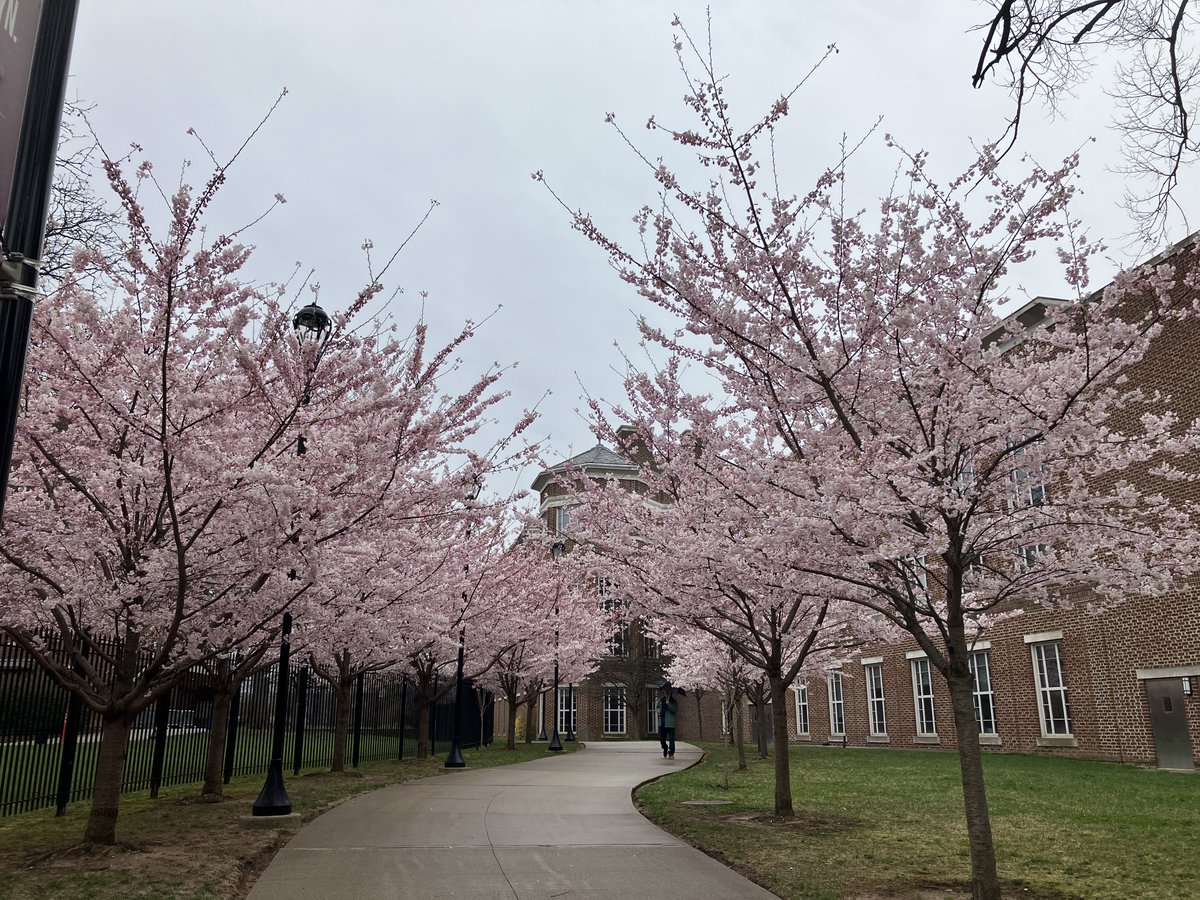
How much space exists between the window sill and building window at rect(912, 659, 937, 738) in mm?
5165

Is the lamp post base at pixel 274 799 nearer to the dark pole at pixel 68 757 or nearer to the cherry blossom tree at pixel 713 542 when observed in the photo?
the dark pole at pixel 68 757

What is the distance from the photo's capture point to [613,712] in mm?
48688

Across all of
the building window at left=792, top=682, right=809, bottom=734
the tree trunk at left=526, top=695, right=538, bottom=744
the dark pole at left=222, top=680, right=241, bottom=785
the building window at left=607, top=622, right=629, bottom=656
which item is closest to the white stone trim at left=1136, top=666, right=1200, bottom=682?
the building window at left=792, top=682, right=809, bottom=734

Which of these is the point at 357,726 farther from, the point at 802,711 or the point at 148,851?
the point at 802,711

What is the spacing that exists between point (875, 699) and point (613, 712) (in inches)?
843

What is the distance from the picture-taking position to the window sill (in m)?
21.1

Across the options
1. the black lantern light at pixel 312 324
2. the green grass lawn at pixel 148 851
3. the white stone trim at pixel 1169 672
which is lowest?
the green grass lawn at pixel 148 851

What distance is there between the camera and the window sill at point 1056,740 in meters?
21.1

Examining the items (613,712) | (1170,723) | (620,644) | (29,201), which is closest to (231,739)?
(29,201)

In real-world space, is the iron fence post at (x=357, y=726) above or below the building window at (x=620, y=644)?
below

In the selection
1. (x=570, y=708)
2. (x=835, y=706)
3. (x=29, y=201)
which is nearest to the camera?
(x=29, y=201)

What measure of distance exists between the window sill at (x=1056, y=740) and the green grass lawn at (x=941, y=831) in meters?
4.81

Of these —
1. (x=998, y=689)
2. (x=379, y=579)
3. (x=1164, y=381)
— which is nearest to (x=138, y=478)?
(x=379, y=579)

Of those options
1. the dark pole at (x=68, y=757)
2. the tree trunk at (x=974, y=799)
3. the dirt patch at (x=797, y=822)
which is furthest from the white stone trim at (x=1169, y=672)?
the dark pole at (x=68, y=757)
